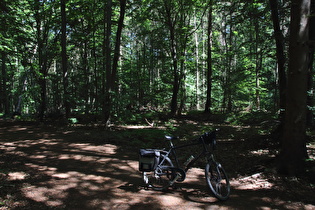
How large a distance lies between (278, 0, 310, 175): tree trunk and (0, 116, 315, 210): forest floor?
0.34 m

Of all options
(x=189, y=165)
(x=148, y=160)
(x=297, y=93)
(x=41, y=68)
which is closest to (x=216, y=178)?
(x=189, y=165)

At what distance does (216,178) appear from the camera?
12.5ft

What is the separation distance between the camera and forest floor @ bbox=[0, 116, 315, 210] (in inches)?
140

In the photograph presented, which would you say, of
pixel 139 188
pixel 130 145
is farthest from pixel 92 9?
pixel 139 188

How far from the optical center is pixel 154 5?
50.3 ft

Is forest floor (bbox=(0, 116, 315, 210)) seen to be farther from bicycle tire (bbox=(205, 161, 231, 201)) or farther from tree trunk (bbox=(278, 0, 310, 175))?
tree trunk (bbox=(278, 0, 310, 175))

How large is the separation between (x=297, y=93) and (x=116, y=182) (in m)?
4.41

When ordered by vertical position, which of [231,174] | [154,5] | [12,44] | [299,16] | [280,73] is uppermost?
[154,5]

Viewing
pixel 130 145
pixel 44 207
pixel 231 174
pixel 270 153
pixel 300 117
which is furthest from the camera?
pixel 130 145

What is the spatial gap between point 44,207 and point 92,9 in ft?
43.6

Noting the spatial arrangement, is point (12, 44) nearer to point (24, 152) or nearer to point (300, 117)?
point (24, 152)

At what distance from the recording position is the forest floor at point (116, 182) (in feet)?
11.6

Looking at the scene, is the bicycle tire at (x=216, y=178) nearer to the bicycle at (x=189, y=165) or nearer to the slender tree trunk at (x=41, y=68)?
the bicycle at (x=189, y=165)

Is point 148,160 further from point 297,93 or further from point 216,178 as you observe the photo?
point 297,93
